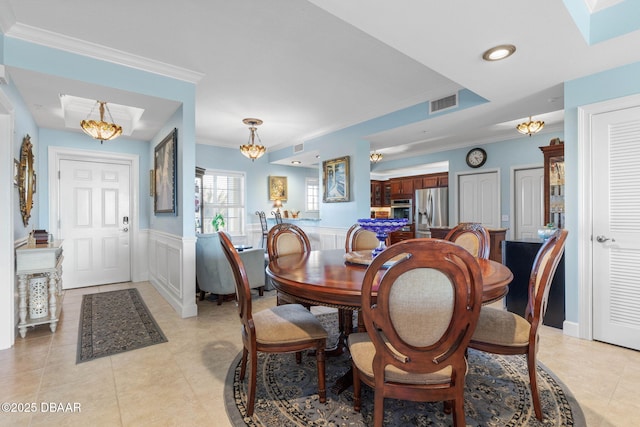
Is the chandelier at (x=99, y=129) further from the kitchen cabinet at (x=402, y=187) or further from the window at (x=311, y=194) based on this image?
the kitchen cabinet at (x=402, y=187)

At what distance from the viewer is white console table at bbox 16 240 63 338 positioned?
8.82 feet

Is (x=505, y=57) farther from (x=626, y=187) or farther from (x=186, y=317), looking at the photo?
(x=186, y=317)

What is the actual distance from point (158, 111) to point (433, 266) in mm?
3604

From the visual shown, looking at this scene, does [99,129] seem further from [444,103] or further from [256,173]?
[444,103]

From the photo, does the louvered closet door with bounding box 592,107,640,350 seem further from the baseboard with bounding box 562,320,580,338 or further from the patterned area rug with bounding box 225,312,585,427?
the patterned area rug with bounding box 225,312,585,427

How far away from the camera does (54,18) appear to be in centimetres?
232

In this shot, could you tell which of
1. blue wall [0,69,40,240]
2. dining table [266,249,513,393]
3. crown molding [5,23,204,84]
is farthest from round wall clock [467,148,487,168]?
blue wall [0,69,40,240]

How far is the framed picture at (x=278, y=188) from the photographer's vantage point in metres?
7.22

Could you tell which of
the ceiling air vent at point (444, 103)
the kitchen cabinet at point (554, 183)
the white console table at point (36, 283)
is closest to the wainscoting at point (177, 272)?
the white console table at point (36, 283)

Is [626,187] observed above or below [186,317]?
above

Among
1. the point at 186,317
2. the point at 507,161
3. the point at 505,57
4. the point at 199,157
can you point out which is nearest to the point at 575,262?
the point at 505,57

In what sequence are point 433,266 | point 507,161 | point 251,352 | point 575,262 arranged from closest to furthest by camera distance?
point 433,266, point 251,352, point 575,262, point 507,161

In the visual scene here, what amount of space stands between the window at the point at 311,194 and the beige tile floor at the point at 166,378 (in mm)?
5212

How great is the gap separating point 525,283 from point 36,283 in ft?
15.7
